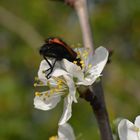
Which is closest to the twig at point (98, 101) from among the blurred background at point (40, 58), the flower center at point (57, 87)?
the flower center at point (57, 87)

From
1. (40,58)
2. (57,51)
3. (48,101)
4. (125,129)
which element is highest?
(40,58)

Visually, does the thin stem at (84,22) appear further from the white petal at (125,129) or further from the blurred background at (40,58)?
the blurred background at (40,58)

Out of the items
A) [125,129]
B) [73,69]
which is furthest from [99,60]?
[125,129]

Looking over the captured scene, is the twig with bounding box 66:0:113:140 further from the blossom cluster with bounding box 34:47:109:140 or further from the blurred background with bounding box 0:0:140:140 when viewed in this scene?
the blurred background with bounding box 0:0:140:140

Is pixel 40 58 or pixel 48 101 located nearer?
pixel 48 101

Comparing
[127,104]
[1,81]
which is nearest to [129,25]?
[127,104]

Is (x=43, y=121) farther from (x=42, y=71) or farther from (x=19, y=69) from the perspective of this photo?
(x=42, y=71)

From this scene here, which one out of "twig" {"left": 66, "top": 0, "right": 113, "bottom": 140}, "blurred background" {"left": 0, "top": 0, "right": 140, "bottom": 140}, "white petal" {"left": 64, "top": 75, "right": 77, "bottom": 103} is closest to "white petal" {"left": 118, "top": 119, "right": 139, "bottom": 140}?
"twig" {"left": 66, "top": 0, "right": 113, "bottom": 140}

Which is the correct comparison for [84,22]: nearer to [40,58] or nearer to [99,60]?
[99,60]
